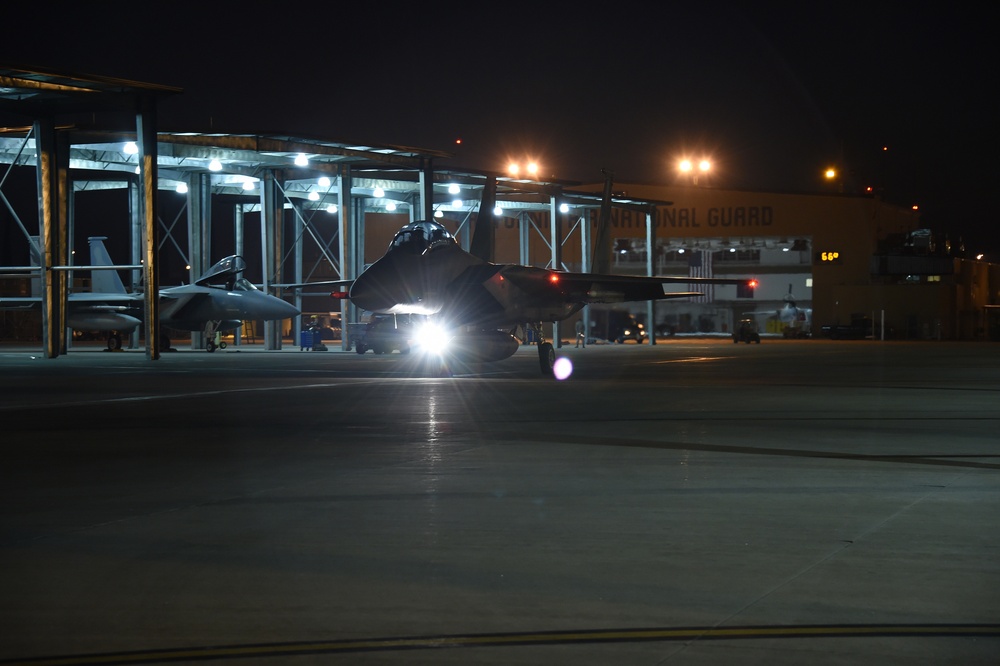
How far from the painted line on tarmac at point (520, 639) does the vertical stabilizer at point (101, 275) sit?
4888 centimetres

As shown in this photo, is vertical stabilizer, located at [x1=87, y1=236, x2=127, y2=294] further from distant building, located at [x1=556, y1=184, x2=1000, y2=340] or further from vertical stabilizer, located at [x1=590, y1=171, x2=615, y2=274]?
distant building, located at [x1=556, y1=184, x2=1000, y2=340]

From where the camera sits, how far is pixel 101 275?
167 ft

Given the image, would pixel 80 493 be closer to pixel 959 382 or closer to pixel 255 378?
pixel 255 378

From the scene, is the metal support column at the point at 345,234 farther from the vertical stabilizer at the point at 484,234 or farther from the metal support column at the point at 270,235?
the vertical stabilizer at the point at 484,234

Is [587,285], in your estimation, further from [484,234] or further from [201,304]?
[201,304]

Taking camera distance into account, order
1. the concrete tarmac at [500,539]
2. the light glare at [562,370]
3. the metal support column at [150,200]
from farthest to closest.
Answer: the metal support column at [150,200]
the light glare at [562,370]
the concrete tarmac at [500,539]

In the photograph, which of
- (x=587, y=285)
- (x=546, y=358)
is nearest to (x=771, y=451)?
(x=546, y=358)

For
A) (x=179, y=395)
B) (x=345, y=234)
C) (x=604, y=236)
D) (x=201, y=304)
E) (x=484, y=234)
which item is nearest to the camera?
(x=179, y=395)

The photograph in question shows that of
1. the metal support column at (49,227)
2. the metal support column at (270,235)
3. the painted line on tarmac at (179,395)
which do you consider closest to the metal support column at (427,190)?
the metal support column at (270,235)

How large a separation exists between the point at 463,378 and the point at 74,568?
64.0ft

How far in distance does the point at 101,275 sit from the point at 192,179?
669cm

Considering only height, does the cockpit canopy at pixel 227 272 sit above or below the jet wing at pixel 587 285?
above

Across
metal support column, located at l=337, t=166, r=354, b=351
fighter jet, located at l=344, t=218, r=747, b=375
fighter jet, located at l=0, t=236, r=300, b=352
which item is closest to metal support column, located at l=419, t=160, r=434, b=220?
metal support column, located at l=337, t=166, r=354, b=351

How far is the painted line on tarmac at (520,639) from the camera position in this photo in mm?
4465
